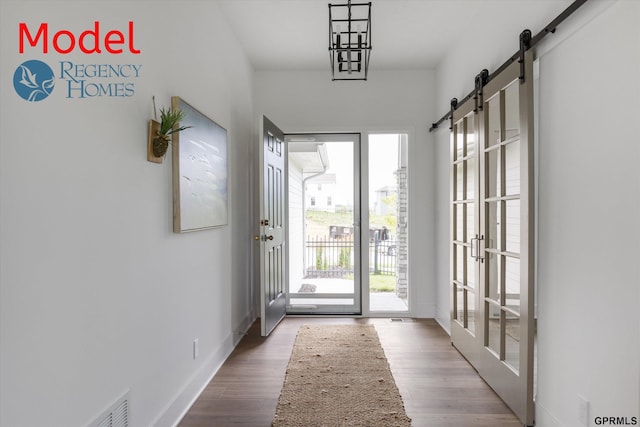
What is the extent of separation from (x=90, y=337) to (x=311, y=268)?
11.8 ft

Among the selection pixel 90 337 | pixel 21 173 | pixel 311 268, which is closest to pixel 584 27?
pixel 21 173

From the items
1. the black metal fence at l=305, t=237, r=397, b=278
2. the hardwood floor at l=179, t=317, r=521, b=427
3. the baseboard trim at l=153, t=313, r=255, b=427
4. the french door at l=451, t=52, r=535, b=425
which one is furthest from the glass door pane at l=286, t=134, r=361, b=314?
the french door at l=451, t=52, r=535, b=425

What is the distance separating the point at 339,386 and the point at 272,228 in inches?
70.6

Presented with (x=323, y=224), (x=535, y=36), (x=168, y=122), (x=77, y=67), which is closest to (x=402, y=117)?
(x=323, y=224)

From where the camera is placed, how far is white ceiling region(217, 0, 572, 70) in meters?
2.91

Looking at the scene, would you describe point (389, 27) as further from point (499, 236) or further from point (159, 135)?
point (159, 135)

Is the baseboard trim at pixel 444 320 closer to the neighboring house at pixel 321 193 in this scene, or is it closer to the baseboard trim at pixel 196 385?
the neighboring house at pixel 321 193

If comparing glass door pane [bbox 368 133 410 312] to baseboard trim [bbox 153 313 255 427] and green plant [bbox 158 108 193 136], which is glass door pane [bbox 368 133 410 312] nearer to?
baseboard trim [bbox 153 313 255 427]

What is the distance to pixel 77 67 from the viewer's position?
145 cm

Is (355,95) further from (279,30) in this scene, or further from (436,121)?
(279,30)

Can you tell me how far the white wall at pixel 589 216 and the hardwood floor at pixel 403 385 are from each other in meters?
0.45

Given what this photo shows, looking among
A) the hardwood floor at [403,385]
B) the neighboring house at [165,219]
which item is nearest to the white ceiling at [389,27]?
the neighboring house at [165,219]

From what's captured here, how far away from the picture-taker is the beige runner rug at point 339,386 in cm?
230

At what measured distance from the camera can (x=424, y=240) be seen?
454 centimetres
